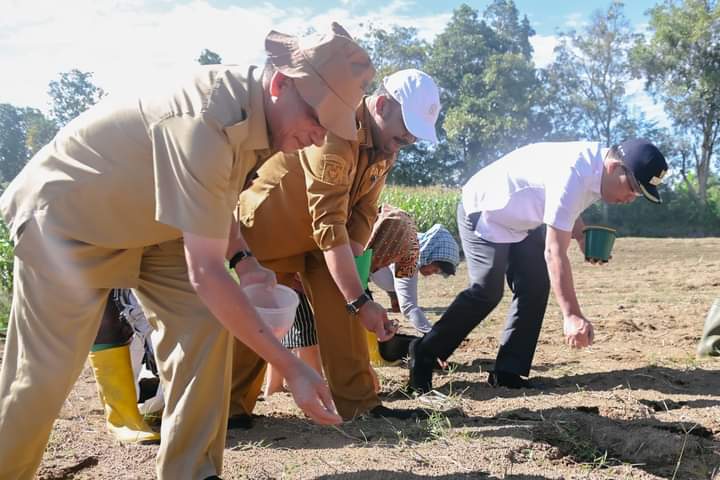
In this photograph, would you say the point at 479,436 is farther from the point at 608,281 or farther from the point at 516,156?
the point at 608,281

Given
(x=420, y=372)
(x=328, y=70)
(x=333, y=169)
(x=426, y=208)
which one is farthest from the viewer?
(x=426, y=208)

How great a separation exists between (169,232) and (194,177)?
49cm

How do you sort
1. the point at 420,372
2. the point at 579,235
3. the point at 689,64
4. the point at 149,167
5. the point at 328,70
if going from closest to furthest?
the point at 328,70, the point at 149,167, the point at 420,372, the point at 579,235, the point at 689,64

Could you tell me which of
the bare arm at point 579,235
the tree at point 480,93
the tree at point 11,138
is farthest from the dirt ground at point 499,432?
the tree at point 11,138

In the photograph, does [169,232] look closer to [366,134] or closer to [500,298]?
[366,134]

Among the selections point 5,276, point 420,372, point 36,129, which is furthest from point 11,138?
point 420,372

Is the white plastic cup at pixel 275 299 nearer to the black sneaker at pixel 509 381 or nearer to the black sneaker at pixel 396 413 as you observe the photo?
the black sneaker at pixel 396 413

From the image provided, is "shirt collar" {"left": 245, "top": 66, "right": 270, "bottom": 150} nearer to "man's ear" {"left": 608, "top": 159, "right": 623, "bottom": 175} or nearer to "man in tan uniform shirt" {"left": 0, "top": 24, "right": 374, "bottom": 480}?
"man in tan uniform shirt" {"left": 0, "top": 24, "right": 374, "bottom": 480}

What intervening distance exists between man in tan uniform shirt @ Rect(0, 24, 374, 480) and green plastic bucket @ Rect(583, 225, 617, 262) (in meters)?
2.42

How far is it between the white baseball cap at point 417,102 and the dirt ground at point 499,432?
1.30 metres

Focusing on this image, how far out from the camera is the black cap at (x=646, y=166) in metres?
3.37

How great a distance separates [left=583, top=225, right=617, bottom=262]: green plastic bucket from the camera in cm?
417

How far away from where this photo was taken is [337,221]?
309 cm

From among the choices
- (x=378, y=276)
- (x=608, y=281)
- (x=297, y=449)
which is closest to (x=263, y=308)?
(x=297, y=449)
